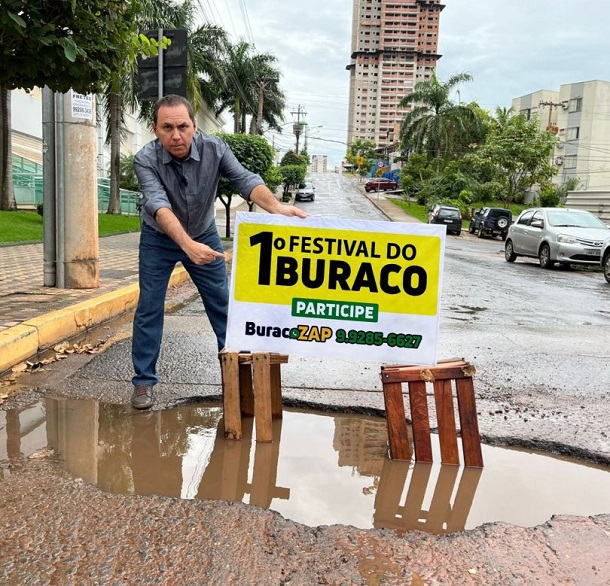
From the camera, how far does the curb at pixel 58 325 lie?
4555 millimetres

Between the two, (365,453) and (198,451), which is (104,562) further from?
(365,453)

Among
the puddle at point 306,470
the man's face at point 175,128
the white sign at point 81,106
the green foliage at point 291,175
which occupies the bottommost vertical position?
the puddle at point 306,470

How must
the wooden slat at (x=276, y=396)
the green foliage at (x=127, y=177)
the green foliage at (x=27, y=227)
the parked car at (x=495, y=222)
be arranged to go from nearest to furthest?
the wooden slat at (x=276, y=396)
the green foliage at (x=27, y=227)
the parked car at (x=495, y=222)
the green foliage at (x=127, y=177)

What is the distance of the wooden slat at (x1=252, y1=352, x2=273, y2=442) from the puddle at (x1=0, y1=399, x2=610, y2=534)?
2.7 inches

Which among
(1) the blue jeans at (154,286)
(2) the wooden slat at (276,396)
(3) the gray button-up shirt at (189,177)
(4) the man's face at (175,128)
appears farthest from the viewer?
(1) the blue jeans at (154,286)

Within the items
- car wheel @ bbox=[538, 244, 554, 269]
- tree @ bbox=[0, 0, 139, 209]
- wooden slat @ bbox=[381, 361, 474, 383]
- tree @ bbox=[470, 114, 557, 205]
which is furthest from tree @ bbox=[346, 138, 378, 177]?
wooden slat @ bbox=[381, 361, 474, 383]

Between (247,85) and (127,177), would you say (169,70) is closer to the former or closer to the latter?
(127,177)

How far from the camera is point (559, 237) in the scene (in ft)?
48.8

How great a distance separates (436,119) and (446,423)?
5069 cm

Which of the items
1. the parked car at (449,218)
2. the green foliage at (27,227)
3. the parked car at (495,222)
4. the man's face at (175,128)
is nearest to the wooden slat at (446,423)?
the man's face at (175,128)

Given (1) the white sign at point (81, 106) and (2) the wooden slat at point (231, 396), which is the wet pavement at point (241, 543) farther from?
(1) the white sign at point (81, 106)

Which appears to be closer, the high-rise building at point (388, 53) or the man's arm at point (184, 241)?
the man's arm at point (184, 241)

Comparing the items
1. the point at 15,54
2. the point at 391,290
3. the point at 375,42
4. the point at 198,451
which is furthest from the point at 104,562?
the point at 375,42

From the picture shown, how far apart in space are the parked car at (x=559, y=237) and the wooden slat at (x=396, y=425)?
12.9 m
